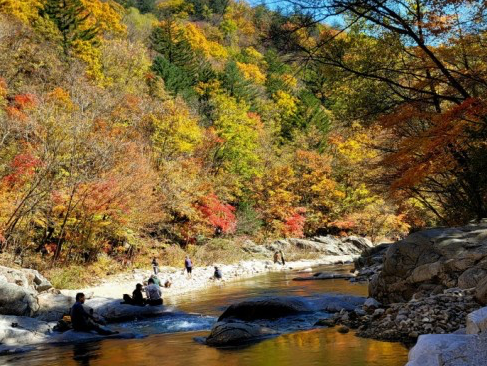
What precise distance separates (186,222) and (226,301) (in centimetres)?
1502

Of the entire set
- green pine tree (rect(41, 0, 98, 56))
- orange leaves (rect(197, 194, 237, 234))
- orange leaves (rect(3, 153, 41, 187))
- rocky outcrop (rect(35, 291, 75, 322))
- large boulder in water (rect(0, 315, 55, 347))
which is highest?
green pine tree (rect(41, 0, 98, 56))

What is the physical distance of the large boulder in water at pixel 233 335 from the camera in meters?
9.87

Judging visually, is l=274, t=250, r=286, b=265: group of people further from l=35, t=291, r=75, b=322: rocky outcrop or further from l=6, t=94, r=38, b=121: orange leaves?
l=35, t=291, r=75, b=322: rocky outcrop

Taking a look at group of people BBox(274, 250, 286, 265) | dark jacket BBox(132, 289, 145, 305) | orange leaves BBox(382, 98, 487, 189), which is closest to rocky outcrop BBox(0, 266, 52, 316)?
dark jacket BBox(132, 289, 145, 305)

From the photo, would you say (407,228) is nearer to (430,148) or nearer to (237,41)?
(430,148)

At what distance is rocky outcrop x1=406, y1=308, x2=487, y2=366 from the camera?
423cm

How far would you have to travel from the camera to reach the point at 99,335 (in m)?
12.0

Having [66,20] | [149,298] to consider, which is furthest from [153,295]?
[66,20]

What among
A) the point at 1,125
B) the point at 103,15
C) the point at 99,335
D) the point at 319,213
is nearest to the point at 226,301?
the point at 99,335

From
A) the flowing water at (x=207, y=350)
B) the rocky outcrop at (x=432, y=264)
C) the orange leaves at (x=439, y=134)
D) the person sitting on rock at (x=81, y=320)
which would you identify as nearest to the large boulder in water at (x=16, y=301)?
the person sitting on rock at (x=81, y=320)

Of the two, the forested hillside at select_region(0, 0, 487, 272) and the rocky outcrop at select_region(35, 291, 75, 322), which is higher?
the forested hillside at select_region(0, 0, 487, 272)

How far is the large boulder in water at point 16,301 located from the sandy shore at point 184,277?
4.00 meters

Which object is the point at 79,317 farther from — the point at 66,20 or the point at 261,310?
the point at 66,20

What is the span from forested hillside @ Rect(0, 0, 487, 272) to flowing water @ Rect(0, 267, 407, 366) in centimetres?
430
